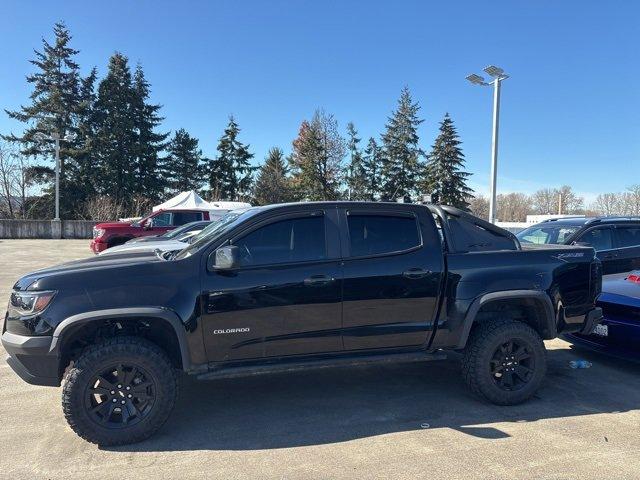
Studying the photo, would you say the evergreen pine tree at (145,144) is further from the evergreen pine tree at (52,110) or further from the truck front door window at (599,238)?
the truck front door window at (599,238)

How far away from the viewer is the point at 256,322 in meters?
3.95

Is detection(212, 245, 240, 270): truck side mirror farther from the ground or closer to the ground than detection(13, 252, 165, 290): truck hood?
farther from the ground

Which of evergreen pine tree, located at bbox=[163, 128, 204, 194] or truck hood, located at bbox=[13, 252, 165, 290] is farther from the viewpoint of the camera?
evergreen pine tree, located at bbox=[163, 128, 204, 194]

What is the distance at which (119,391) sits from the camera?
3.78 metres

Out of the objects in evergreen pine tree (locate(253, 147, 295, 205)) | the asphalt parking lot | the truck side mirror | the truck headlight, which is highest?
evergreen pine tree (locate(253, 147, 295, 205))

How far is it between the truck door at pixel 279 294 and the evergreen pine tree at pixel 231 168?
4844 cm

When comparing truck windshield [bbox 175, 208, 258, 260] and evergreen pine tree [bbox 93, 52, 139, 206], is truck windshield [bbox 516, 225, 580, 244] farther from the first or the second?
evergreen pine tree [bbox 93, 52, 139, 206]

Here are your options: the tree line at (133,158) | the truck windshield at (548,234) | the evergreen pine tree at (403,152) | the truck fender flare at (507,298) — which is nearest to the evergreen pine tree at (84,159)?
the tree line at (133,158)

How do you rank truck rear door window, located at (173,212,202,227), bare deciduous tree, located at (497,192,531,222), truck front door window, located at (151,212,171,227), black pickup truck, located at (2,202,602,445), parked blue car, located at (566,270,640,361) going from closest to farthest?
black pickup truck, located at (2,202,602,445) < parked blue car, located at (566,270,640,361) < truck front door window, located at (151,212,171,227) < truck rear door window, located at (173,212,202,227) < bare deciduous tree, located at (497,192,531,222)

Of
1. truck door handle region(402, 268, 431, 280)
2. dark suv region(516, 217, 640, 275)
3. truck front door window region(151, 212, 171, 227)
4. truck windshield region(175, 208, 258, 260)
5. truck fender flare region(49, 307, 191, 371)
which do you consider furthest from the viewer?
truck front door window region(151, 212, 171, 227)

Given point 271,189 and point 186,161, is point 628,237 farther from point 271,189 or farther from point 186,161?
point 186,161

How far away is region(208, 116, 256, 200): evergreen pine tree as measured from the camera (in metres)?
52.0

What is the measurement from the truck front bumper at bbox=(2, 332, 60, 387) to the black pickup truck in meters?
0.01

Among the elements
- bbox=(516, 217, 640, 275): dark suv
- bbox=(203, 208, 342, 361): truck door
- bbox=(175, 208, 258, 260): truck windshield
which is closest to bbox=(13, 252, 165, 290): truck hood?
bbox=(175, 208, 258, 260): truck windshield
